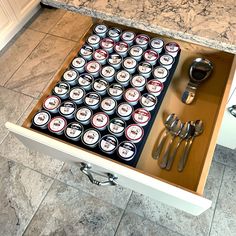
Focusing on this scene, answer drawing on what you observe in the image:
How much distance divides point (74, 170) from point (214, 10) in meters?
0.84

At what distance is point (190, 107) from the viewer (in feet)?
2.53

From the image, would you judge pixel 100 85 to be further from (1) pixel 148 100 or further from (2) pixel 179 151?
(2) pixel 179 151

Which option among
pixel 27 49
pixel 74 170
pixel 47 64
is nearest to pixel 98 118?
pixel 74 170

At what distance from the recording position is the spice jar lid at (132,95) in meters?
0.69

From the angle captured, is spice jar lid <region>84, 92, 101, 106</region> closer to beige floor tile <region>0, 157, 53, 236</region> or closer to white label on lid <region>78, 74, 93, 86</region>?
white label on lid <region>78, 74, 93, 86</region>

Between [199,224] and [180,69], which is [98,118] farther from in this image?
[199,224]

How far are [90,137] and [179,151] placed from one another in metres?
0.25

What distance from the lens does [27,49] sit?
155cm

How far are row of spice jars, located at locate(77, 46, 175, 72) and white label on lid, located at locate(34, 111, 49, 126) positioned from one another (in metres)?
0.17

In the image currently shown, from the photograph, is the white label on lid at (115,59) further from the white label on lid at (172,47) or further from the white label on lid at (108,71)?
the white label on lid at (172,47)

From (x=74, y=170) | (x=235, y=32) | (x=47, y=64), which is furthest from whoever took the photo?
(x=47, y=64)

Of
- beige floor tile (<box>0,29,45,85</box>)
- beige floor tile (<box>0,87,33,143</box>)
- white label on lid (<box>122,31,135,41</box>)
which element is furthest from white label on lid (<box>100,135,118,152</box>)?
beige floor tile (<box>0,29,45,85</box>)

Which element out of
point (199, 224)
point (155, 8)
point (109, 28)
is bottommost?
point (199, 224)

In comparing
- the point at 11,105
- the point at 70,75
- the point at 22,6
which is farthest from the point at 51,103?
the point at 22,6
